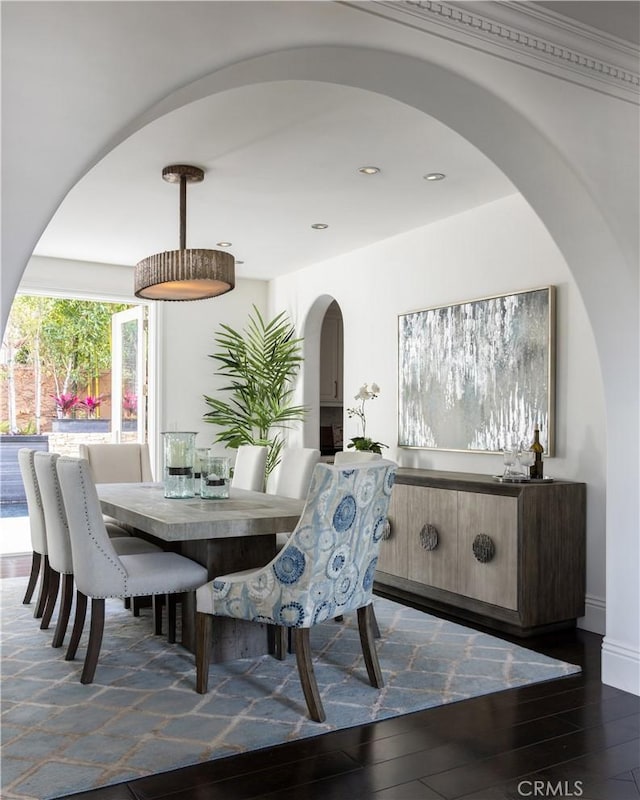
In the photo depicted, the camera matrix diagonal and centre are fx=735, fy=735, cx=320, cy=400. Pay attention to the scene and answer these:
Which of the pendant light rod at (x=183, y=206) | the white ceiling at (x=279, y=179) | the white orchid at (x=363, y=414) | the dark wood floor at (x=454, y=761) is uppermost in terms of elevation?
the white ceiling at (x=279, y=179)

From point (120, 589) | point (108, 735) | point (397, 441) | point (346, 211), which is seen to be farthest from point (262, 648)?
point (346, 211)

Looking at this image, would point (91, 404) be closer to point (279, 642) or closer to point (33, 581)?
point (33, 581)

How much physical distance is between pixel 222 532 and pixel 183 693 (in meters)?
0.69

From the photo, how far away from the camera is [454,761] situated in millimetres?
2496

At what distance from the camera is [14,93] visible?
1.80m

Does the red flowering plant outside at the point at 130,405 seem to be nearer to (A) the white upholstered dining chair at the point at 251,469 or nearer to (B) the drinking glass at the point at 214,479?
(A) the white upholstered dining chair at the point at 251,469

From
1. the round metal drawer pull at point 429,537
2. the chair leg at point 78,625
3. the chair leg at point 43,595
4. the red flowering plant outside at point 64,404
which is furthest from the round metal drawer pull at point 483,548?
the red flowering plant outside at point 64,404

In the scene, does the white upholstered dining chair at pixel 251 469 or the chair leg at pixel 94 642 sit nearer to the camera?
the chair leg at pixel 94 642

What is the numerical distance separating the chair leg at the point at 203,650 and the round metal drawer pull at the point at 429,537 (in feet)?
6.03

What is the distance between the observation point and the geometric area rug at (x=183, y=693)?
250cm

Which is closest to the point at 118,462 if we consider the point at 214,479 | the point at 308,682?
the point at 214,479

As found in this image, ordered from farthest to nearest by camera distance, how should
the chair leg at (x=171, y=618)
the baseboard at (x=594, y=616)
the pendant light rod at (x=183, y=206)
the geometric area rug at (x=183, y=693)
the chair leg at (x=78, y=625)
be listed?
the pendant light rod at (x=183, y=206) < the baseboard at (x=594, y=616) < the chair leg at (x=171, y=618) < the chair leg at (x=78, y=625) < the geometric area rug at (x=183, y=693)

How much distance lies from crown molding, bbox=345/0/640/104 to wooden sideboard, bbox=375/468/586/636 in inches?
80.6

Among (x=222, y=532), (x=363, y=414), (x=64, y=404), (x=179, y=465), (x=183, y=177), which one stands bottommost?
(x=222, y=532)
